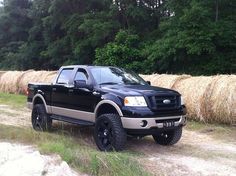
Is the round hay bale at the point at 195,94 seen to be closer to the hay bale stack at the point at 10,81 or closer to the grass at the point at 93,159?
the grass at the point at 93,159

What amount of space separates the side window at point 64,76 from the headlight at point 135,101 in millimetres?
2604

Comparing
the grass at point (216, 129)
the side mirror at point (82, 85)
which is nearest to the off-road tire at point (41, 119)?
the side mirror at point (82, 85)

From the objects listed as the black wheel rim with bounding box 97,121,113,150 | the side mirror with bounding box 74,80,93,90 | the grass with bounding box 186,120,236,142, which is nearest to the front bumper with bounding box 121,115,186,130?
the black wheel rim with bounding box 97,121,113,150

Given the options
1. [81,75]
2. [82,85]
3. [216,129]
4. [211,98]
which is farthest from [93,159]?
[211,98]

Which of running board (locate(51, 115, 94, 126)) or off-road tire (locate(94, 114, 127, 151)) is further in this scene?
running board (locate(51, 115, 94, 126))

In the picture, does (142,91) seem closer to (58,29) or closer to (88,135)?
(88,135)

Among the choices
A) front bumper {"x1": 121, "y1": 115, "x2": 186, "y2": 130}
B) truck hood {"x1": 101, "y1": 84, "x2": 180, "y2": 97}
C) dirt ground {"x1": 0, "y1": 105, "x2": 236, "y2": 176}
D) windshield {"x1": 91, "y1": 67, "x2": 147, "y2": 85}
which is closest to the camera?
dirt ground {"x1": 0, "y1": 105, "x2": 236, "y2": 176}

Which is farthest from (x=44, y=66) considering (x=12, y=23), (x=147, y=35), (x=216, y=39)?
(x=216, y=39)

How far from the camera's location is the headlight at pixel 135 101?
862 cm

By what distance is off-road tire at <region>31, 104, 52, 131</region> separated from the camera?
11.5 meters

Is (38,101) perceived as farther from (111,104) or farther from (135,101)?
(135,101)

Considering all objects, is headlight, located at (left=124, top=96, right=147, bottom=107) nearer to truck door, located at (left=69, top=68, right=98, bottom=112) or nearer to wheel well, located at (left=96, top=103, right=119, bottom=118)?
wheel well, located at (left=96, top=103, right=119, bottom=118)

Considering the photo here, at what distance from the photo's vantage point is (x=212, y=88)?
12969 mm

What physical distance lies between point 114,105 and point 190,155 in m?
1.89
